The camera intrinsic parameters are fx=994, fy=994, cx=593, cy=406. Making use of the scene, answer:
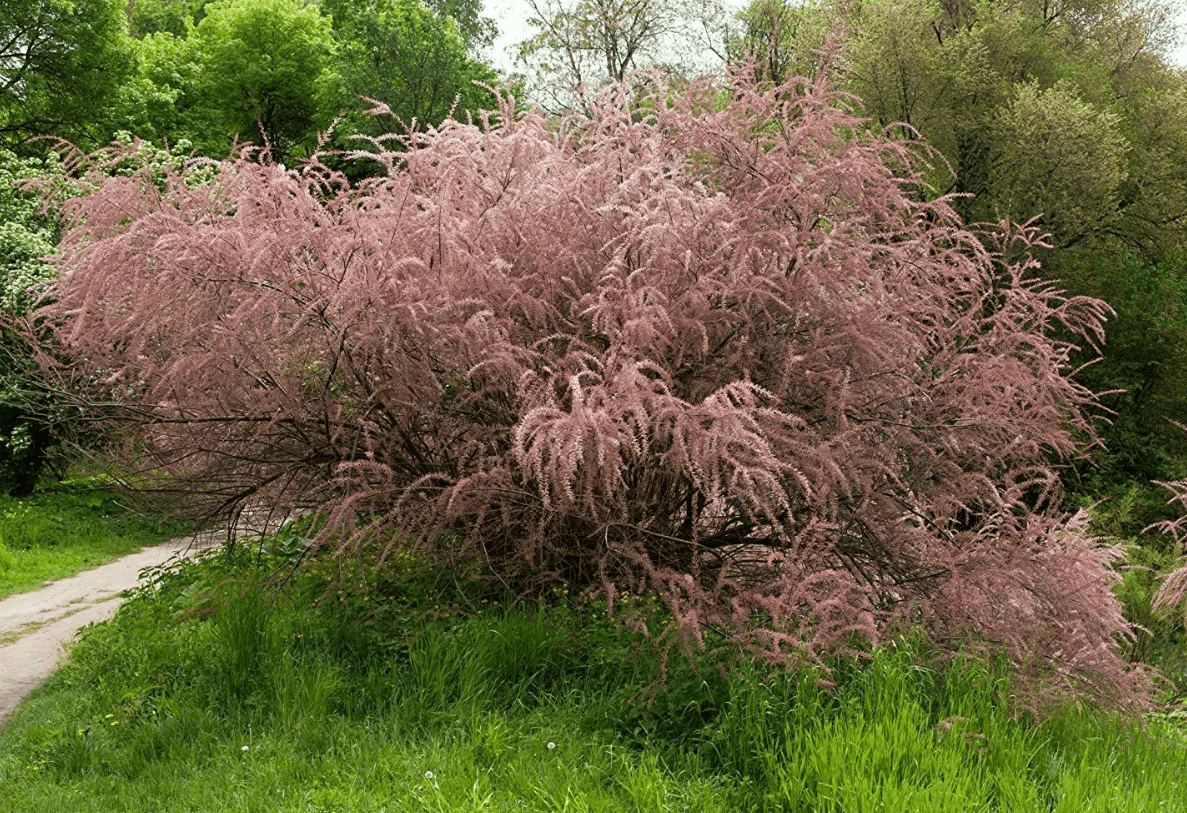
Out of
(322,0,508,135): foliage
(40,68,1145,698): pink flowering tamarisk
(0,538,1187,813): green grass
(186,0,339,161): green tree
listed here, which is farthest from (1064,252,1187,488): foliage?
(186,0,339,161): green tree

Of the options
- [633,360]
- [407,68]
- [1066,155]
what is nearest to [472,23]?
[407,68]

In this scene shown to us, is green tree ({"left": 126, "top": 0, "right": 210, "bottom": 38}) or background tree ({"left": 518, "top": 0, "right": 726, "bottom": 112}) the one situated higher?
green tree ({"left": 126, "top": 0, "right": 210, "bottom": 38})

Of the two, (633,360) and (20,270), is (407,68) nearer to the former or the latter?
(20,270)

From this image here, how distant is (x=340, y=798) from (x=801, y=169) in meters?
3.89

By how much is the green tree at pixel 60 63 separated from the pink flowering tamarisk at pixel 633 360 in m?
16.7

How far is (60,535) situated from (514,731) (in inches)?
364

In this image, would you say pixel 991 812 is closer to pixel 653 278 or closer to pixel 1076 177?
pixel 653 278

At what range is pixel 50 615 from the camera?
8.55 metres

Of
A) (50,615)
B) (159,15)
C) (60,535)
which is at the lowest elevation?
(50,615)

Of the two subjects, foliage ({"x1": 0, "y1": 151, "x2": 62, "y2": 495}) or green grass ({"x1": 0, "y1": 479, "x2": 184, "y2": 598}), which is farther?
foliage ({"x1": 0, "y1": 151, "x2": 62, "y2": 495})

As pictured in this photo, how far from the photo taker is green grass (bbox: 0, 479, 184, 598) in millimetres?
10164

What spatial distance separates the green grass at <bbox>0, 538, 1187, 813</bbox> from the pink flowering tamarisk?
0.42 meters

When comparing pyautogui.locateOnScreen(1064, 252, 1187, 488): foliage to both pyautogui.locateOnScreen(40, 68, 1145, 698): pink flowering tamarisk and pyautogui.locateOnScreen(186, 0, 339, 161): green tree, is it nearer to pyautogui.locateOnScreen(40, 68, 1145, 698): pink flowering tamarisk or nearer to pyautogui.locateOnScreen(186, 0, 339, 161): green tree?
pyautogui.locateOnScreen(40, 68, 1145, 698): pink flowering tamarisk

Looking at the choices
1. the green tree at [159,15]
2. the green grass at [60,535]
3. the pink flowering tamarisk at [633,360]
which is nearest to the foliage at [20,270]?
the green grass at [60,535]
